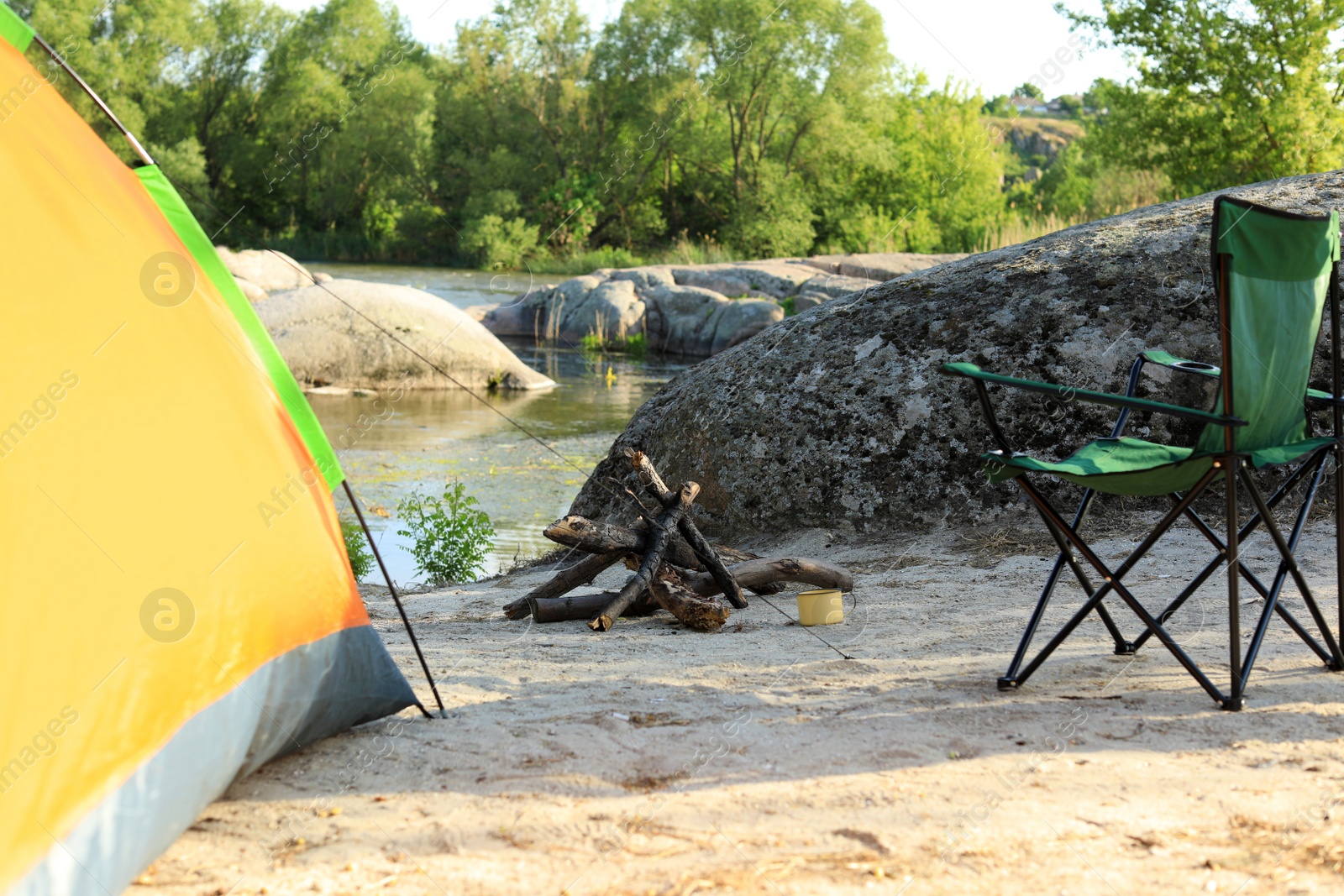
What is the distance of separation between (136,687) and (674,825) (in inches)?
43.6

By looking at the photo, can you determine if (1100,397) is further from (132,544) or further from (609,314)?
(609,314)

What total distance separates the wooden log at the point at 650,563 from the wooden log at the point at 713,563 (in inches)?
2.0

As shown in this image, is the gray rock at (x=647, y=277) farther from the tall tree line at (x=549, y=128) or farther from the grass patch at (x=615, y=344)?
the tall tree line at (x=549, y=128)

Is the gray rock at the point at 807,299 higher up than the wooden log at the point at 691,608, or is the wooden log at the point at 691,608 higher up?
the gray rock at the point at 807,299

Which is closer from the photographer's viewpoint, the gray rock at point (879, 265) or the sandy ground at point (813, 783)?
the sandy ground at point (813, 783)

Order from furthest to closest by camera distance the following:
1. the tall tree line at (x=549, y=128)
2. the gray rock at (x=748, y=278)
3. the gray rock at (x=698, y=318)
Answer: the tall tree line at (x=549, y=128) → the gray rock at (x=748, y=278) → the gray rock at (x=698, y=318)

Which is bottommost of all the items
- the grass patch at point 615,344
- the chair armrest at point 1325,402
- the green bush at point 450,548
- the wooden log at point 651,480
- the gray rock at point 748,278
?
the green bush at point 450,548

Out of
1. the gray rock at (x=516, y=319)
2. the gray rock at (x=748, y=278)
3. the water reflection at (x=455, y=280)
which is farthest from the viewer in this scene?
the water reflection at (x=455, y=280)

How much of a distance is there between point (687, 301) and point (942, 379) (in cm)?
1458

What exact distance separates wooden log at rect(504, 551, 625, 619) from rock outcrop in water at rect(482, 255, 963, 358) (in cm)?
1370

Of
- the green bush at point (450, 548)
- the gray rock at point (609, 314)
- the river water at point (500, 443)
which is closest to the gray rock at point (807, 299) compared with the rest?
the river water at point (500, 443)

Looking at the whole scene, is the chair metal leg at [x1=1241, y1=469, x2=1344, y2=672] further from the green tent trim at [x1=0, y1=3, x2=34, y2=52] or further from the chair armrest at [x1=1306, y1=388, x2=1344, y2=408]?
the green tent trim at [x1=0, y1=3, x2=34, y2=52]

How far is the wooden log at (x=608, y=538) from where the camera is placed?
407cm

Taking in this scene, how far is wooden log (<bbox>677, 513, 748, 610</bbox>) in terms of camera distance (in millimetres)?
4359
